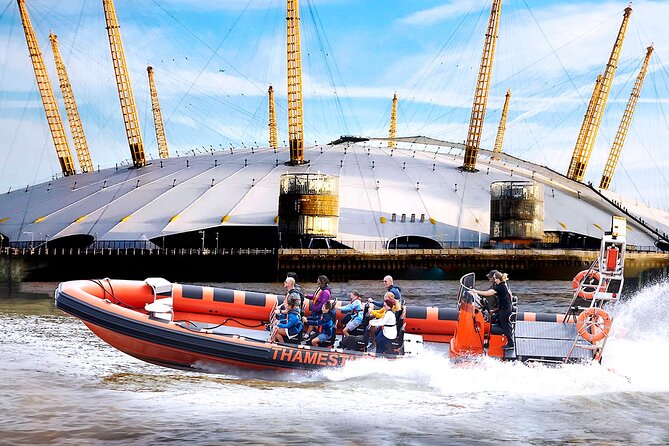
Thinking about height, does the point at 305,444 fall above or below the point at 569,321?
below

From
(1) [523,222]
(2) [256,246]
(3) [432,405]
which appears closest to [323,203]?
(2) [256,246]

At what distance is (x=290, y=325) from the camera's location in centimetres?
2345

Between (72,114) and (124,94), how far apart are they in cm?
1700

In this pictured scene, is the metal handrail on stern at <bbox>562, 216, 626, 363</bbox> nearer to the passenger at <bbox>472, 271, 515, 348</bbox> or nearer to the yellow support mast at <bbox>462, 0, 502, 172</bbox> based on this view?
the passenger at <bbox>472, 271, 515, 348</bbox>

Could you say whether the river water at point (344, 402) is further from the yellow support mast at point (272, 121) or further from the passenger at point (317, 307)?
the yellow support mast at point (272, 121)

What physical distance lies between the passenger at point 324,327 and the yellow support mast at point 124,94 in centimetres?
7744

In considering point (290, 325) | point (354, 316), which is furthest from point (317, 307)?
point (354, 316)

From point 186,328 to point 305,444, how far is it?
24.4ft

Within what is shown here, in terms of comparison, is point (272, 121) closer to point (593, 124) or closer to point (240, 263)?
point (593, 124)

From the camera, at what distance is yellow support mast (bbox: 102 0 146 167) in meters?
94.9

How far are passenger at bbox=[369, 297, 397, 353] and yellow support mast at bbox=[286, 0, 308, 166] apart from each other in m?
66.6

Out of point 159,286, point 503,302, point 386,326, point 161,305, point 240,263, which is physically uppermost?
point 240,263

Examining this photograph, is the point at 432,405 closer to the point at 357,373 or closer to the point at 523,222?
the point at 357,373

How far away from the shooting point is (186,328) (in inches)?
916
